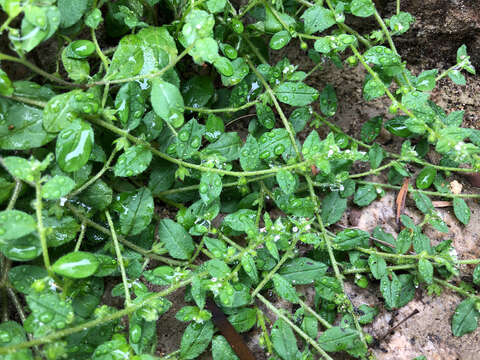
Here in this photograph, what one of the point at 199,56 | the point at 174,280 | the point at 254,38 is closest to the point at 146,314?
the point at 174,280

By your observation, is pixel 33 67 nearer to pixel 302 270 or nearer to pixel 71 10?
pixel 71 10

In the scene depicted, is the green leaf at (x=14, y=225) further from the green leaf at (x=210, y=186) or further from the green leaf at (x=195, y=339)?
the green leaf at (x=195, y=339)

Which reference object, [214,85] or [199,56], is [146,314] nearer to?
[199,56]

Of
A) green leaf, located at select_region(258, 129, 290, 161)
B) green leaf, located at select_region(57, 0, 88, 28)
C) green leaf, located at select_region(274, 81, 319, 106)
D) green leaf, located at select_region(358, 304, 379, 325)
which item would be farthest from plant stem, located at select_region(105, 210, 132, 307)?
green leaf, located at select_region(358, 304, 379, 325)

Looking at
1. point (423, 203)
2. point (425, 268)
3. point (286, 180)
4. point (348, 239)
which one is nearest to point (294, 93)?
point (286, 180)

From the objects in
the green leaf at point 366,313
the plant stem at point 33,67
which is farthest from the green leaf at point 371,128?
the plant stem at point 33,67

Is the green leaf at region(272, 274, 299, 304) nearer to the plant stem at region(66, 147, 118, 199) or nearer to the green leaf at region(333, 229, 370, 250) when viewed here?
the green leaf at region(333, 229, 370, 250)
